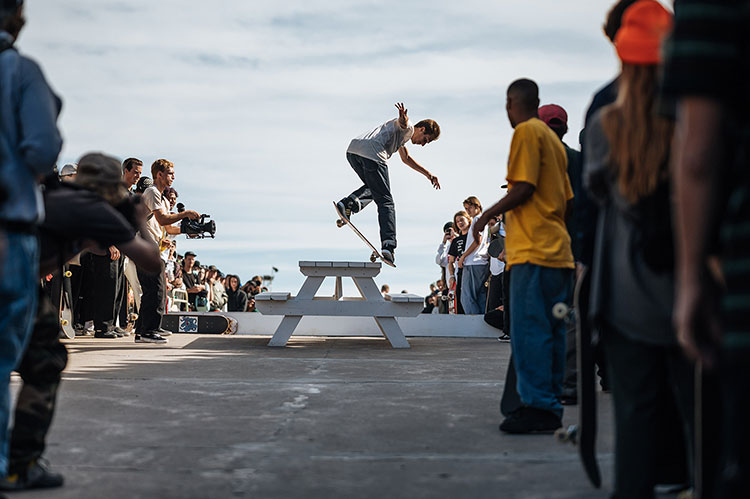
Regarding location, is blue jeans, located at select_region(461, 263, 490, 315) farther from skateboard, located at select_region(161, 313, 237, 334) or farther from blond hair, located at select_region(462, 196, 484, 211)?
skateboard, located at select_region(161, 313, 237, 334)

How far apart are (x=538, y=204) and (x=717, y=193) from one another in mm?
2525

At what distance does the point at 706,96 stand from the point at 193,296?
696 inches

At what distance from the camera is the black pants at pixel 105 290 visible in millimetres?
9625

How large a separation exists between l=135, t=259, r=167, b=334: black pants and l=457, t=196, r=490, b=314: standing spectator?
4416mm

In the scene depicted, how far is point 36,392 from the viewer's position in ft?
9.80

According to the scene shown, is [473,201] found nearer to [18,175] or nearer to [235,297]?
[18,175]

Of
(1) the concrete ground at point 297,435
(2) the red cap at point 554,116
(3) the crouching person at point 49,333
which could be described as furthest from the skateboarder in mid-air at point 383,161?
(3) the crouching person at point 49,333

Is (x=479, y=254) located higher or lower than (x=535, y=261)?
higher

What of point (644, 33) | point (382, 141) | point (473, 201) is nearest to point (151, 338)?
point (382, 141)

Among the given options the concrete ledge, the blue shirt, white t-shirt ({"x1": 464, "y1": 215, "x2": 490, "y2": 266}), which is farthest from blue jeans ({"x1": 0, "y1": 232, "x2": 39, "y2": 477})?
white t-shirt ({"x1": 464, "y1": 215, "x2": 490, "y2": 266})

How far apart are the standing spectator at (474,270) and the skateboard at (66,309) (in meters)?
→ 5.19

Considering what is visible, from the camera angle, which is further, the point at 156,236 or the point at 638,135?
the point at 156,236

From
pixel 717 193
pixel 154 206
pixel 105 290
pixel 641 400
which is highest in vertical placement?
pixel 154 206

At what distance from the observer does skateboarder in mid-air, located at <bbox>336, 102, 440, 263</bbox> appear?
877cm
